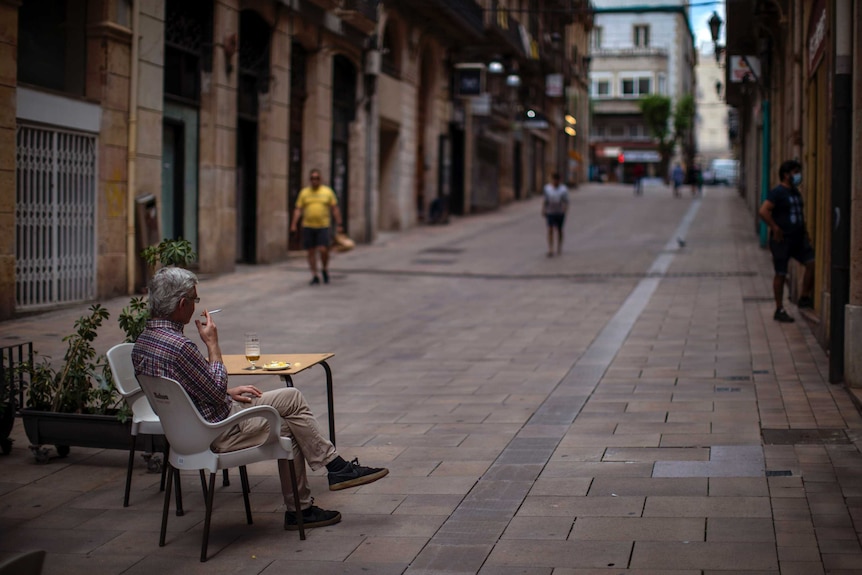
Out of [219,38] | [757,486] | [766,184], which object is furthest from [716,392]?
[766,184]

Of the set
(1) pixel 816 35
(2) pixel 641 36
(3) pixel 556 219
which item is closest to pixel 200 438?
(1) pixel 816 35

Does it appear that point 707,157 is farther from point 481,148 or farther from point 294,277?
point 294,277

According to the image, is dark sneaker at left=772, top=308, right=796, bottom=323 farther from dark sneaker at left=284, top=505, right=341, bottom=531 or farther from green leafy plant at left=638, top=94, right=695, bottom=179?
green leafy plant at left=638, top=94, right=695, bottom=179

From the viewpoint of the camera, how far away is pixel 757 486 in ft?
19.7

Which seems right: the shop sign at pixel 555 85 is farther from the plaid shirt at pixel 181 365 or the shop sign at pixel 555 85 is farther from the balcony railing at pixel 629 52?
the plaid shirt at pixel 181 365

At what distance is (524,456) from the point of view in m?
6.87

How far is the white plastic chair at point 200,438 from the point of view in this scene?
5047 millimetres

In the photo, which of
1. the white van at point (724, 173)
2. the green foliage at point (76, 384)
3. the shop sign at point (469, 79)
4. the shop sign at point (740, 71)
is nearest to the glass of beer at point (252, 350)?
the green foliage at point (76, 384)

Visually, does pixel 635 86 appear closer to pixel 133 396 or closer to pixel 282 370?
pixel 133 396

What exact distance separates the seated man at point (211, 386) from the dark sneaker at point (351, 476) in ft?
0.77

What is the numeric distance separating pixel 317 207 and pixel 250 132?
3920 millimetres

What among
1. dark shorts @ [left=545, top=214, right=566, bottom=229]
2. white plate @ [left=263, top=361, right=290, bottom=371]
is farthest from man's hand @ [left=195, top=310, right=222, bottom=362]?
dark shorts @ [left=545, top=214, right=566, bottom=229]

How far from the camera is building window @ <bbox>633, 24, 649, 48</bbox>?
87.2 m

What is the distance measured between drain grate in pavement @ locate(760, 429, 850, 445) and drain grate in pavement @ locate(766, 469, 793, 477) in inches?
28.3
